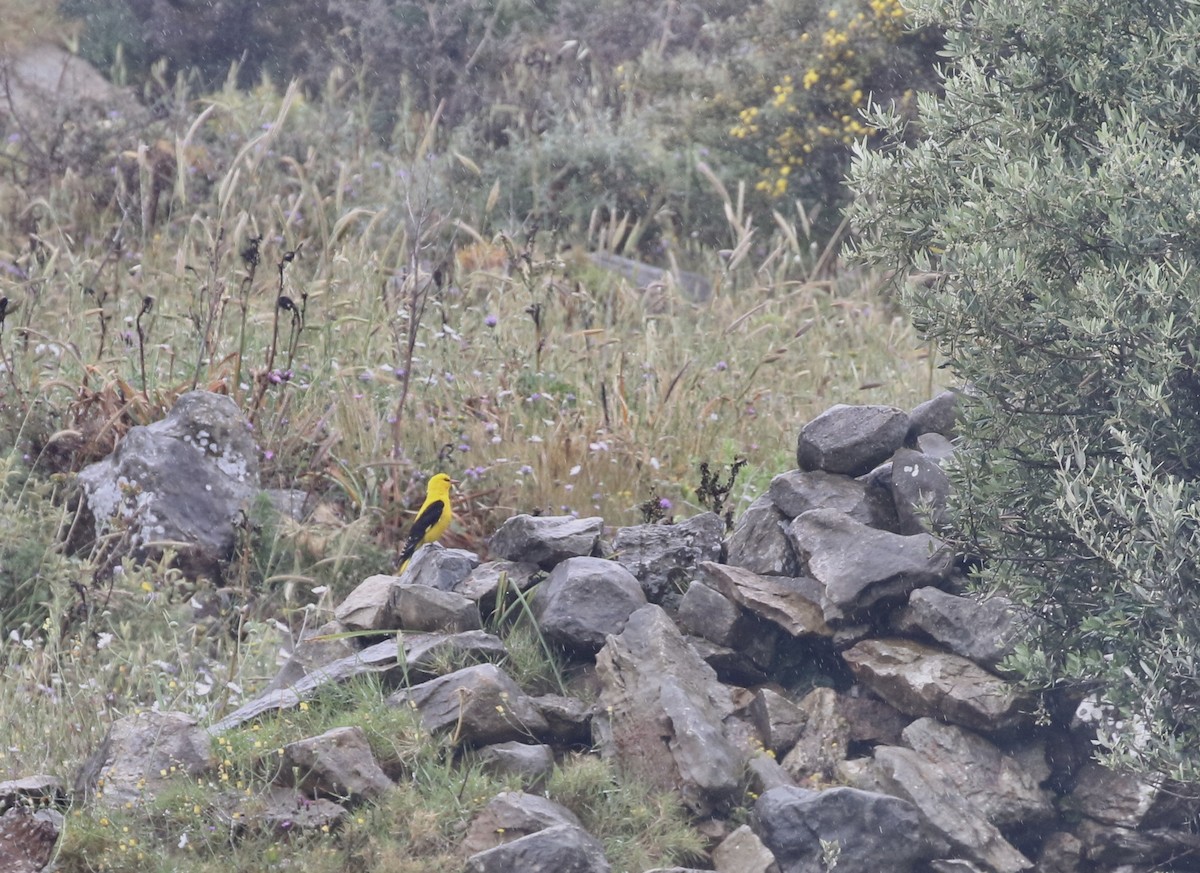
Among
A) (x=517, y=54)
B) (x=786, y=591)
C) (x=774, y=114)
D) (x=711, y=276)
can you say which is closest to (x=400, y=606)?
(x=786, y=591)

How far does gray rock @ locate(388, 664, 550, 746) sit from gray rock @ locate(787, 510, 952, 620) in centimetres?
105

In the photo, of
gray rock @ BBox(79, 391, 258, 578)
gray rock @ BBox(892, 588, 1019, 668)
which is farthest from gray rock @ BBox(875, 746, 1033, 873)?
gray rock @ BBox(79, 391, 258, 578)

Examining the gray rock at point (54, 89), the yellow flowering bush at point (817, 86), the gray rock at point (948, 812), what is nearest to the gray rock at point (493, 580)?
the gray rock at point (948, 812)

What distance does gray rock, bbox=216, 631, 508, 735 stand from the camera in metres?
4.37

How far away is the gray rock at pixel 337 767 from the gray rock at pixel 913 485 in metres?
1.97

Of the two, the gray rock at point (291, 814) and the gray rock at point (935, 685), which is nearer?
the gray rock at point (291, 814)

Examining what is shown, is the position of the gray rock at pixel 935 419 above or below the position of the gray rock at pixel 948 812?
above

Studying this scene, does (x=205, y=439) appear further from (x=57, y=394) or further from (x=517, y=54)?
(x=517, y=54)

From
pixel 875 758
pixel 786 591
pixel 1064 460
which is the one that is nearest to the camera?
pixel 1064 460

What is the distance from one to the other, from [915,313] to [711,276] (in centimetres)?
699

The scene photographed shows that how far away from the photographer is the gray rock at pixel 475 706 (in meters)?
4.11

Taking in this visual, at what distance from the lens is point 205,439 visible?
634 centimetres

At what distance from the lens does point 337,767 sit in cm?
390

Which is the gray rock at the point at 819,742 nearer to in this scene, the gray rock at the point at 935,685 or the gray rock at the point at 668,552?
the gray rock at the point at 935,685
